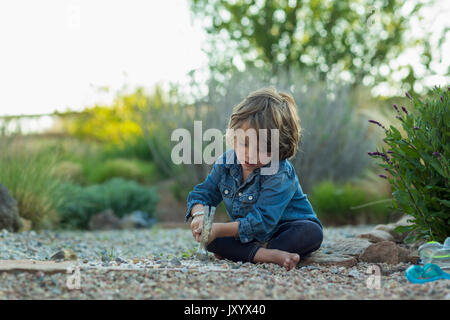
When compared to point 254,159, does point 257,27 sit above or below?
above

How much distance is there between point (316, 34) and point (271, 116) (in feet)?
30.9

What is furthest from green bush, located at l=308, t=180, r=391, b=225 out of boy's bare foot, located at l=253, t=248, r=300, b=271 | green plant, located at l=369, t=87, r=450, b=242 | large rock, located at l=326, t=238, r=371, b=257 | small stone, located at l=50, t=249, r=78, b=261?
small stone, located at l=50, t=249, r=78, b=261

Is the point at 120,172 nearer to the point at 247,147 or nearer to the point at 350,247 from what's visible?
the point at 350,247

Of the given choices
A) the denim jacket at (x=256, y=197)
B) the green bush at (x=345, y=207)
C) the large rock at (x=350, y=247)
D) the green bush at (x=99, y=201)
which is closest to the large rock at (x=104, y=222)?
the green bush at (x=99, y=201)

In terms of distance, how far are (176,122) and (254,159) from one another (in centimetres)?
499

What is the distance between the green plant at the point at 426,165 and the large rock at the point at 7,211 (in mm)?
3372

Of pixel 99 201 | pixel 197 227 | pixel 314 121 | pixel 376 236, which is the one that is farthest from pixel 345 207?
pixel 197 227

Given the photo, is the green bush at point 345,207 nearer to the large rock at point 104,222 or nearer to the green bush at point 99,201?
the green bush at point 99,201

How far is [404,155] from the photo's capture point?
2.79m

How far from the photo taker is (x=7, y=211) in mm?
4598

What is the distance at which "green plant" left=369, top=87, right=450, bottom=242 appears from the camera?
269 centimetres

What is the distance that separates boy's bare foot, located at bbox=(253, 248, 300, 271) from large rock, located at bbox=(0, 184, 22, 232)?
2.81 meters

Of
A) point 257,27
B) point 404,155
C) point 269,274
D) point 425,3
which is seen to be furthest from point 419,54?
point 269,274
